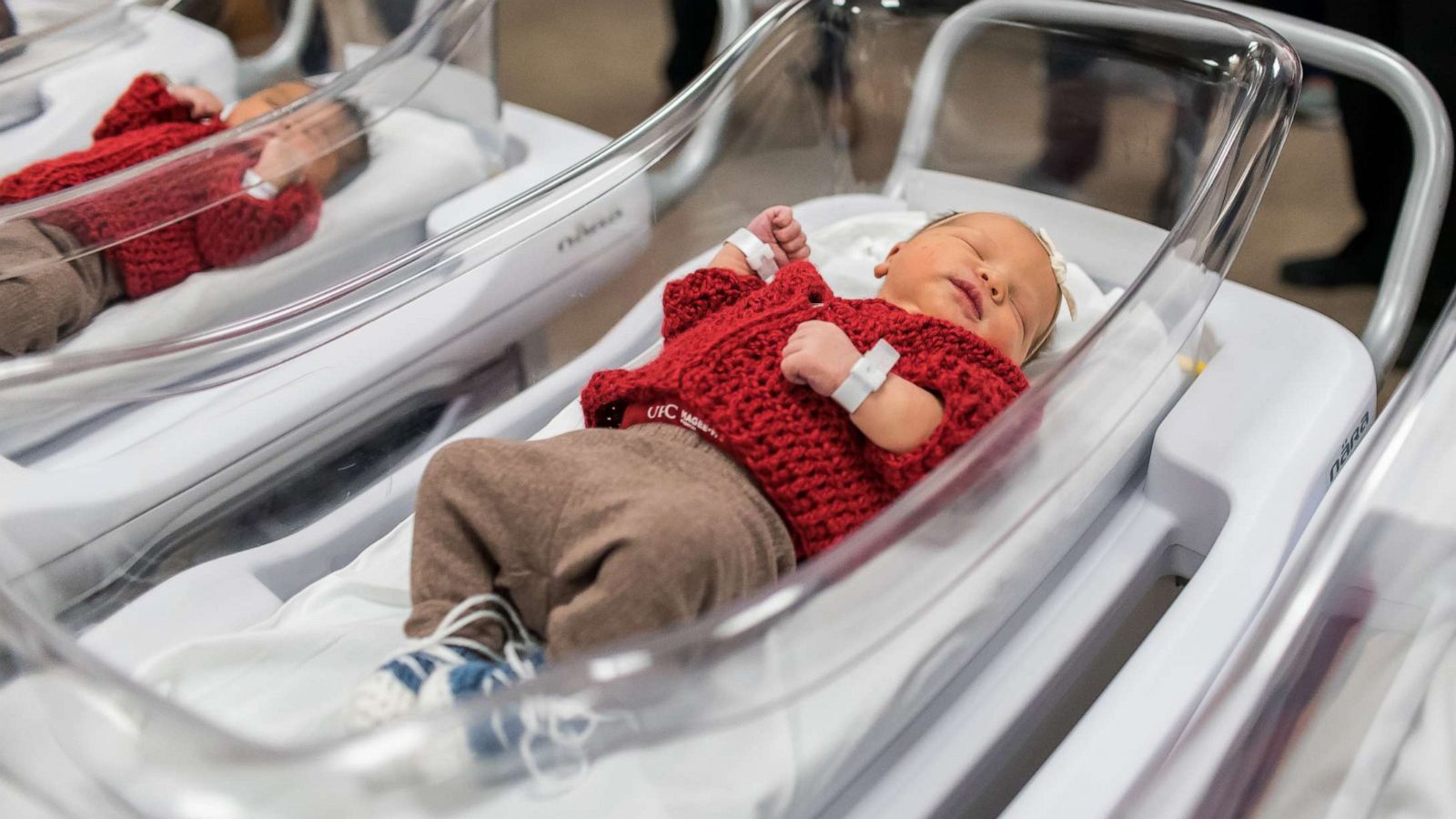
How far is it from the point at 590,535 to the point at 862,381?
9.2 inches

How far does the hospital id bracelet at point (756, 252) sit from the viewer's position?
109 centimetres

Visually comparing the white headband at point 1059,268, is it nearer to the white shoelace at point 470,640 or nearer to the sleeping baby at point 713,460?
the sleeping baby at point 713,460

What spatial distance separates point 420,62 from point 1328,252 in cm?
142

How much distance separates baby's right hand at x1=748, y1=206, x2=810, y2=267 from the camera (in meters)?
1.11

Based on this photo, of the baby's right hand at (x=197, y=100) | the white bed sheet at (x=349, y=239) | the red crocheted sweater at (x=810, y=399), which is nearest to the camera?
the red crocheted sweater at (x=810, y=399)

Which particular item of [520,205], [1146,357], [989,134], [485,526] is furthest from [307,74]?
[1146,357]

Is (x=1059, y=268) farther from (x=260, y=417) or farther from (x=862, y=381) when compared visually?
(x=260, y=417)

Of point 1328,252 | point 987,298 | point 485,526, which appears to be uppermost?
point 987,298

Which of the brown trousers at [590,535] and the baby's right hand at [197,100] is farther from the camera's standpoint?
the baby's right hand at [197,100]

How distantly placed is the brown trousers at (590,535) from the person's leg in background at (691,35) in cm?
156

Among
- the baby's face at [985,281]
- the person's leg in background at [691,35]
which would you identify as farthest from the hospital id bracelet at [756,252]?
the person's leg in background at [691,35]

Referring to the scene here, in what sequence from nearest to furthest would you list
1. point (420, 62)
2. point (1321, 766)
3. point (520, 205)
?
point (1321, 766) → point (520, 205) → point (420, 62)

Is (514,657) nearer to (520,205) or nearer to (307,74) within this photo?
Result: (520,205)

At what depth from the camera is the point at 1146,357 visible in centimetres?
92
